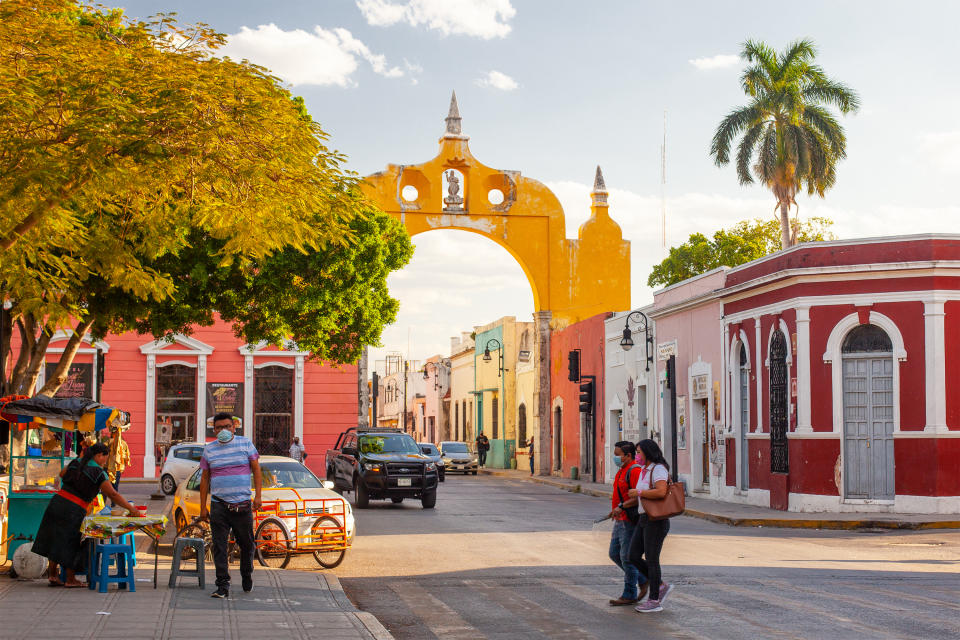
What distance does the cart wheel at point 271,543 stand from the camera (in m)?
14.7

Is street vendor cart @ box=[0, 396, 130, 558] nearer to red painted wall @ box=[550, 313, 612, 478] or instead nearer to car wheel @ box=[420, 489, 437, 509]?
car wheel @ box=[420, 489, 437, 509]

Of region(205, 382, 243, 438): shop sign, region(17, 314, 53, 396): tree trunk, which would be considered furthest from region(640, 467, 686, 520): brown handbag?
region(205, 382, 243, 438): shop sign

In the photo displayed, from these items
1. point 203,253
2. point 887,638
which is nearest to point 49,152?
point 887,638

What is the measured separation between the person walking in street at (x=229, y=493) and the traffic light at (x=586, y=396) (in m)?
28.9

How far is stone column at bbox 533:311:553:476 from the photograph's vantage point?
4931 cm

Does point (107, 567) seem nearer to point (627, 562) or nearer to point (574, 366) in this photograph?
point (627, 562)

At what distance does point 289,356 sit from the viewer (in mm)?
43438

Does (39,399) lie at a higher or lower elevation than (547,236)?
lower

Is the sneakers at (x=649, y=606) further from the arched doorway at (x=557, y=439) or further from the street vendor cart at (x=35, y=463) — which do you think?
the arched doorway at (x=557, y=439)

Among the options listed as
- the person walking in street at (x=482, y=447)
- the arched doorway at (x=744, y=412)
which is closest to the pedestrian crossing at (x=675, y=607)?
the arched doorway at (x=744, y=412)

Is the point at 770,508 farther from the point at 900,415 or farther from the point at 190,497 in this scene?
the point at 190,497

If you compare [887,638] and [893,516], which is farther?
[893,516]

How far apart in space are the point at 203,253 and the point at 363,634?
12.5 meters

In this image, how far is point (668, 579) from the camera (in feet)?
45.5
